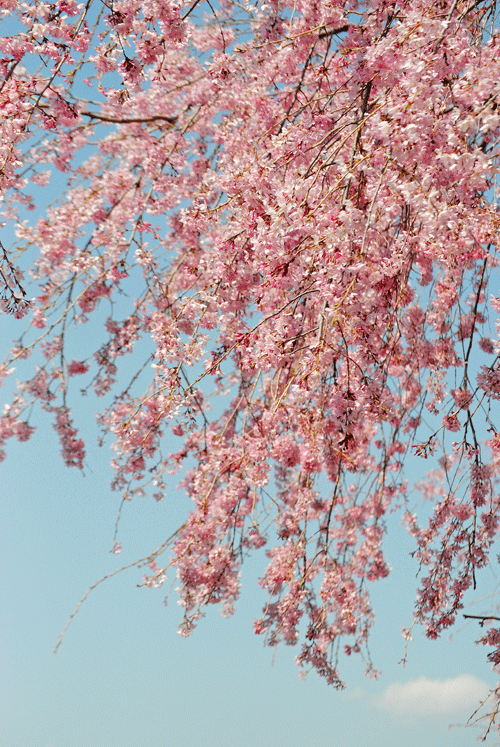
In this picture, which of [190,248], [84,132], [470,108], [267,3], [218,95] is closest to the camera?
[470,108]

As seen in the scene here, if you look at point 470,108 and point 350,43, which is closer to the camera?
point 470,108

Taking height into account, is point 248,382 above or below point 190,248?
below

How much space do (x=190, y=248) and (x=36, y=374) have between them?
163 centimetres

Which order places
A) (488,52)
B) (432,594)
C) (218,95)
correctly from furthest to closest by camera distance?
(218,95), (432,594), (488,52)

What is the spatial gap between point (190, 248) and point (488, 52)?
2.58 metres

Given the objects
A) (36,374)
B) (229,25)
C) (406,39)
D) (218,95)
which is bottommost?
(406,39)

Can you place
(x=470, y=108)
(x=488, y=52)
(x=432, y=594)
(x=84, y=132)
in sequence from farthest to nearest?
(x=84, y=132)
(x=432, y=594)
(x=488, y=52)
(x=470, y=108)

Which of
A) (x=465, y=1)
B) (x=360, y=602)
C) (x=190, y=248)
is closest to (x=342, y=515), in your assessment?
(x=360, y=602)

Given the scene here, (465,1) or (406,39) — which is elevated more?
(465,1)

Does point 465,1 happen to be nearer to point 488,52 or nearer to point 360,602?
point 488,52

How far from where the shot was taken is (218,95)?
13.0 ft

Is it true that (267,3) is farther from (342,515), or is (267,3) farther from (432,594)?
(342,515)

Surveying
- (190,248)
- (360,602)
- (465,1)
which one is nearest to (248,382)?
(190,248)

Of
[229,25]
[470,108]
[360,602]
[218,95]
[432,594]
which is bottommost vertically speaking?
[432,594]
